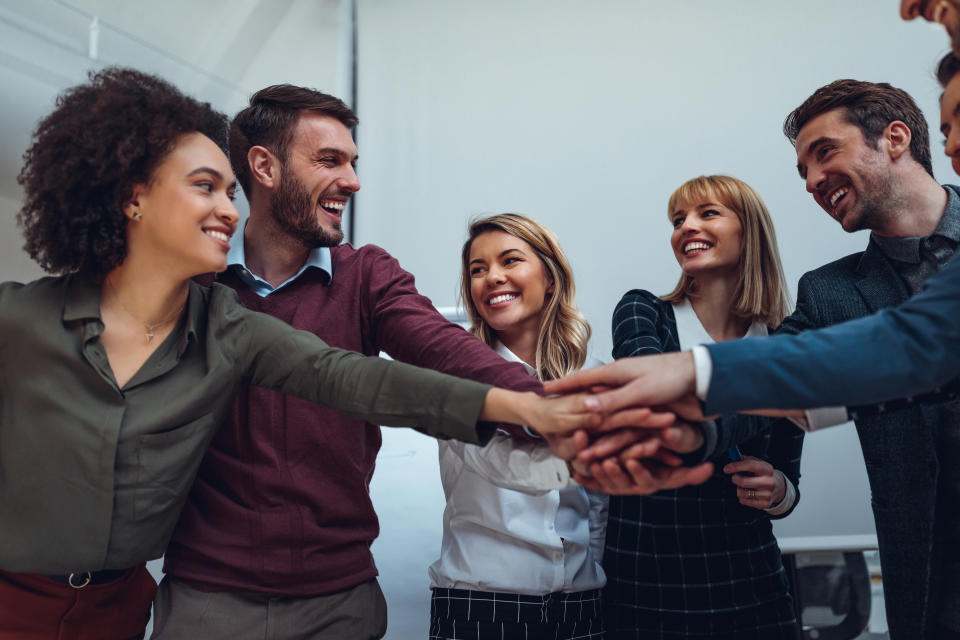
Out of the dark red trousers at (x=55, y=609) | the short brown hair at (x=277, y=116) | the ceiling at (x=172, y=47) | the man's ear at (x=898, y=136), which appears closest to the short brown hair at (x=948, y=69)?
the man's ear at (x=898, y=136)

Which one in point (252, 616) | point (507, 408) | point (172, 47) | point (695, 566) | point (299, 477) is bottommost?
point (252, 616)

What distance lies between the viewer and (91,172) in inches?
53.1

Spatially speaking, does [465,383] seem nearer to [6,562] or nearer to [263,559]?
[263,559]

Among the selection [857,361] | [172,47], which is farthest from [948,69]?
[172,47]

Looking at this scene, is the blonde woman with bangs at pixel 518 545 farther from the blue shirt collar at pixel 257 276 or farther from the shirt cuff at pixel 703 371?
the blue shirt collar at pixel 257 276

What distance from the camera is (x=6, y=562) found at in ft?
3.98

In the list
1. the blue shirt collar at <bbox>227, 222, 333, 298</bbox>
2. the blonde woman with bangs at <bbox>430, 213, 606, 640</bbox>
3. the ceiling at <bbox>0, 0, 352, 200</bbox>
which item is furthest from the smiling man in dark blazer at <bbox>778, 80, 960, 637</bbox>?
the ceiling at <bbox>0, 0, 352, 200</bbox>

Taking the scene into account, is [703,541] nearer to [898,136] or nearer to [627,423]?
[627,423]

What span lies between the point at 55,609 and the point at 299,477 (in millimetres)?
439

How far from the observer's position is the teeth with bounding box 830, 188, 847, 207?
185 cm

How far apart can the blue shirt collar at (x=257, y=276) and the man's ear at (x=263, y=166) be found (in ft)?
0.72

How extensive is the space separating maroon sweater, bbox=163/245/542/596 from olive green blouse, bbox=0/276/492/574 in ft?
0.33

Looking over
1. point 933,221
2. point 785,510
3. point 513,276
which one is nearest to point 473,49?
point 513,276

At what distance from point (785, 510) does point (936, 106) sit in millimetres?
1780
